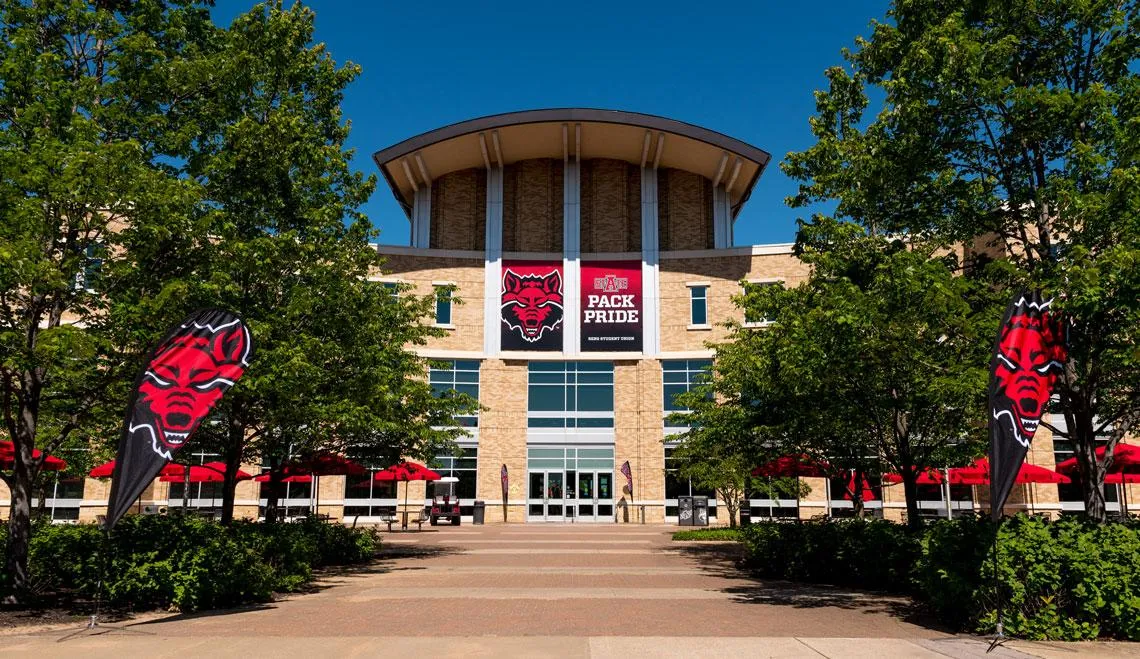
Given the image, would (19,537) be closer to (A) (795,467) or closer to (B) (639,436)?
(A) (795,467)

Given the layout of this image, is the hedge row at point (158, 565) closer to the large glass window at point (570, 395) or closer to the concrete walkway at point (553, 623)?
the concrete walkway at point (553, 623)

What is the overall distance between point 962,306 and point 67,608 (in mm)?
11760

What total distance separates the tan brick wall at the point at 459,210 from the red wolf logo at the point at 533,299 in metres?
2.83

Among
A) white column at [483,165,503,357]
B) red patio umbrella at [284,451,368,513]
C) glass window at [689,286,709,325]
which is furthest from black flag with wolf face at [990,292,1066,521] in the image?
white column at [483,165,503,357]

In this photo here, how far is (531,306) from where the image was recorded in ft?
133

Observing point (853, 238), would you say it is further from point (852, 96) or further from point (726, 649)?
point (726, 649)

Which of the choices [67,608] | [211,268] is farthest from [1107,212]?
[67,608]

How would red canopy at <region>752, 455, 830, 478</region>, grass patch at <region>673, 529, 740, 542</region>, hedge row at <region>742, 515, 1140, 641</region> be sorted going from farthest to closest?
grass patch at <region>673, 529, 740, 542</region>
red canopy at <region>752, 455, 830, 478</region>
hedge row at <region>742, 515, 1140, 641</region>

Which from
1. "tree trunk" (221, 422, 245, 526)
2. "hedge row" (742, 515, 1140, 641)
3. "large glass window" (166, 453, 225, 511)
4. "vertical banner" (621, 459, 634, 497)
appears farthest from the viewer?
"vertical banner" (621, 459, 634, 497)

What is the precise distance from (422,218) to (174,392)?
110ft

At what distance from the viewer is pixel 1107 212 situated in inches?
366

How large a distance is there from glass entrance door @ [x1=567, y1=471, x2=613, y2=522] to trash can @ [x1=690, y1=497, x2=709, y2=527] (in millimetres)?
5215

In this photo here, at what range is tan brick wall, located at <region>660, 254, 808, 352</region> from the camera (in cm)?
3938

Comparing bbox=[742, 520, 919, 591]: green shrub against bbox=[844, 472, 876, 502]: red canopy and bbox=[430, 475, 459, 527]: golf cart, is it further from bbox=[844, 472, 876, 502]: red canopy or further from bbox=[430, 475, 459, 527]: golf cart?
bbox=[430, 475, 459, 527]: golf cart
